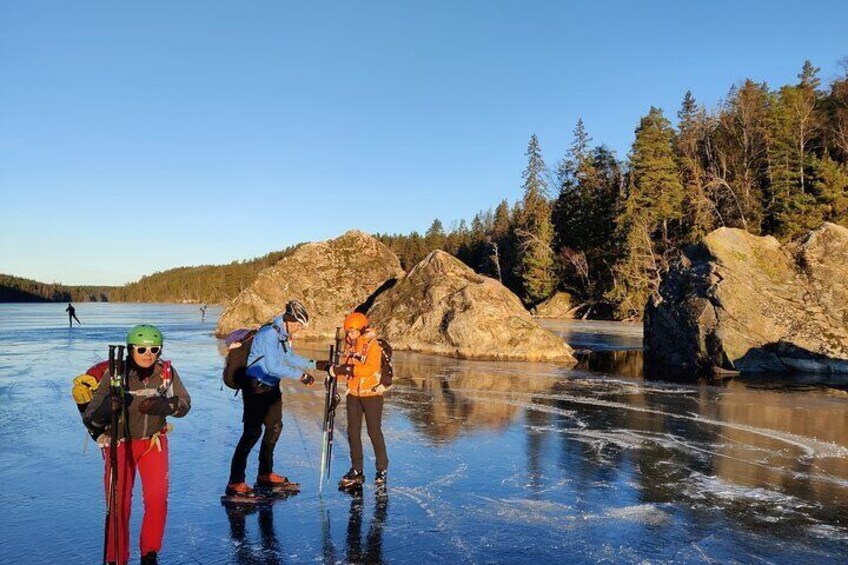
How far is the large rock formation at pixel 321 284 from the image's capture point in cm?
3166

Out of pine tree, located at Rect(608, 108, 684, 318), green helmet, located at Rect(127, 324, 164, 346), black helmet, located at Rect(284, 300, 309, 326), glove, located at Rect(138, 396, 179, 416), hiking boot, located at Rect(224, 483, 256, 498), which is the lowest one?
hiking boot, located at Rect(224, 483, 256, 498)

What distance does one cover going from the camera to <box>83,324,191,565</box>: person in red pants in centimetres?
479

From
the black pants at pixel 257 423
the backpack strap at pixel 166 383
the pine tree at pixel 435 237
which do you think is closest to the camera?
the backpack strap at pixel 166 383

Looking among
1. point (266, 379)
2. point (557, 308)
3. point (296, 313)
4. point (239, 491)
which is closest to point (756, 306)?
point (296, 313)

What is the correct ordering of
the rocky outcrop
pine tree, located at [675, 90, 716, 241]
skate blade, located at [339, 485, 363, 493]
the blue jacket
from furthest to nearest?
the rocky outcrop → pine tree, located at [675, 90, 716, 241] → skate blade, located at [339, 485, 363, 493] → the blue jacket

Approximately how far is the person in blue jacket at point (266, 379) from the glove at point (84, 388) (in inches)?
93.0

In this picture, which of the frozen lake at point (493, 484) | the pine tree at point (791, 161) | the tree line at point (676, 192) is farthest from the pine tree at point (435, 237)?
the frozen lake at point (493, 484)

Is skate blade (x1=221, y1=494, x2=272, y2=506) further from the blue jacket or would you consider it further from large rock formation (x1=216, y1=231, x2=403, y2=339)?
large rock formation (x1=216, y1=231, x2=403, y2=339)

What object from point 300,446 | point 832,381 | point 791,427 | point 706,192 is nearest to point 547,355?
point 832,381

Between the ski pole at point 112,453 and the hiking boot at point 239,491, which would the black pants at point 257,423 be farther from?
the ski pole at point 112,453

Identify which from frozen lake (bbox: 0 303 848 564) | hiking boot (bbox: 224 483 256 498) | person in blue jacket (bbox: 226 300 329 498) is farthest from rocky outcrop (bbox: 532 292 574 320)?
hiking boot (bbox: 224 483 256 498)

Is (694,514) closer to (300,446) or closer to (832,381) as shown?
(300,446)

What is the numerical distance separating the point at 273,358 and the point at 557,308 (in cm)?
6786

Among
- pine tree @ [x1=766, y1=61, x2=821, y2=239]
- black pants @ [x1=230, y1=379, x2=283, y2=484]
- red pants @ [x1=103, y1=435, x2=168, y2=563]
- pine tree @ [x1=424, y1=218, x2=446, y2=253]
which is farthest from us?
pine tree @ [x1=424, y1=218, x2=446, y2=253]
